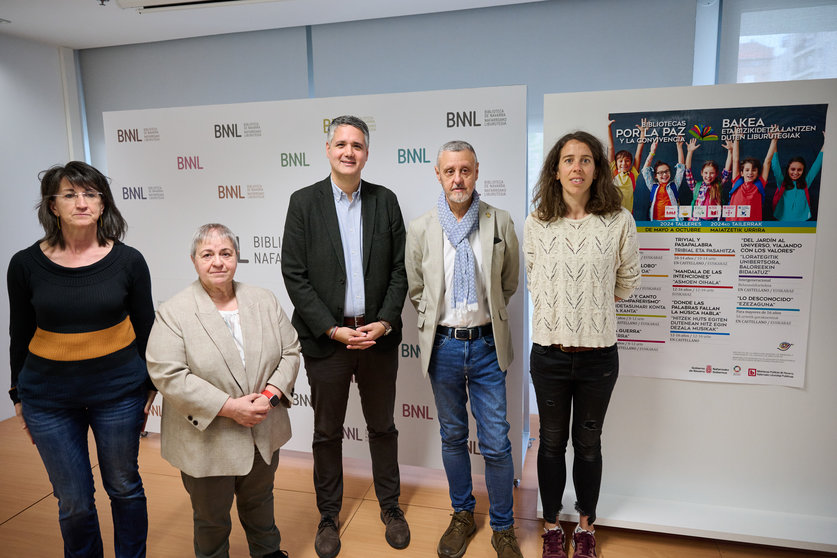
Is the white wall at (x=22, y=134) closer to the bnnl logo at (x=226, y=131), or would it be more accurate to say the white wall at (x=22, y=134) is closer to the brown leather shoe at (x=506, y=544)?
the bnnl logo at (x=226, y=131)

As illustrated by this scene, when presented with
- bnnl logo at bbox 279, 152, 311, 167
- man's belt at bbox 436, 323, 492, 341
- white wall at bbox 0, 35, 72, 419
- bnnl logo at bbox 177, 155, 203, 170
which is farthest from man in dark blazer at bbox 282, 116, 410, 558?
white wall at bbox 0, 35, 72, 419

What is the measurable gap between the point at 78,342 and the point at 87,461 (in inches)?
18.4

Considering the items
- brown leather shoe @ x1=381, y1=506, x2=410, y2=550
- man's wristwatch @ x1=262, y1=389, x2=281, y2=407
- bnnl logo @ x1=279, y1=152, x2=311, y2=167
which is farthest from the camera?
bnnl logo @ x1=279, y1=152, x2=311, y2=167

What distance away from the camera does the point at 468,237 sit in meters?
2.22

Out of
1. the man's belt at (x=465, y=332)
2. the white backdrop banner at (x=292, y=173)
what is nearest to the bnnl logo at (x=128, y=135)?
the white backdrop banner at (x=292, y=173)

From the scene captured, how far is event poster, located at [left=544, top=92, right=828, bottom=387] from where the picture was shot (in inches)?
89.7

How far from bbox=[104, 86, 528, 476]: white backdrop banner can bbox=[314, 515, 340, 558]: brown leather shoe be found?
659mm

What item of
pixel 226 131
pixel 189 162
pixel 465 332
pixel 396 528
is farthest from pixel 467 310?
pixel 189 162

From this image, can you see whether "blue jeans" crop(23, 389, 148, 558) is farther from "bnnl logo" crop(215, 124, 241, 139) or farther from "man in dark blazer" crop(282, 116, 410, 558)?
"bnnl logo" crop(215, 124, 241, 139)

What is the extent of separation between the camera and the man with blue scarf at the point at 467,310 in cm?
217

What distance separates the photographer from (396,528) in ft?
8.05

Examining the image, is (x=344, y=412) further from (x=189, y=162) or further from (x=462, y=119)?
(x=189, y=162)

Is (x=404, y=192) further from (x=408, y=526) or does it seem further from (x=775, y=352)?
(x=775, y=352)

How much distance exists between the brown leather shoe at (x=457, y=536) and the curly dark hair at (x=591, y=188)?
4.61 feet
